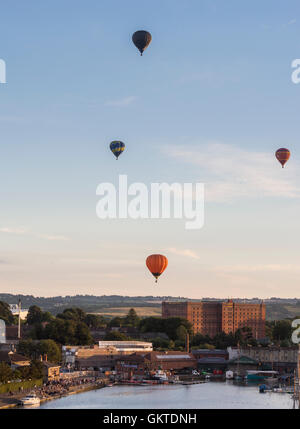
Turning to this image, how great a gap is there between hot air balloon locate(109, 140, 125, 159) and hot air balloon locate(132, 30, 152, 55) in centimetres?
928

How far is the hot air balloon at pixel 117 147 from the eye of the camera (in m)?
56.9

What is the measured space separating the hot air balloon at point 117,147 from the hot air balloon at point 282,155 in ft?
35.3

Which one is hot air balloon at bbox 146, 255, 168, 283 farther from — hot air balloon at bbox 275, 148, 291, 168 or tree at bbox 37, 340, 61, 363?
tree at bbox 37, 340, 61, 363

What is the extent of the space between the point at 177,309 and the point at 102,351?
53.0 metres

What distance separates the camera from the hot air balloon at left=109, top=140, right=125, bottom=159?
187ft

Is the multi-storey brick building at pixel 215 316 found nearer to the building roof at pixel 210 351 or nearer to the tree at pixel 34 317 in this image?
the tree at pixel 34 317

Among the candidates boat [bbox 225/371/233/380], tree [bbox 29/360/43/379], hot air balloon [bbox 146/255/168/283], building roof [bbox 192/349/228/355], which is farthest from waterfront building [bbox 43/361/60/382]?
building roof [bbox 192/349/228/355]

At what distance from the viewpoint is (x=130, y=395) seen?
6347 centimetres

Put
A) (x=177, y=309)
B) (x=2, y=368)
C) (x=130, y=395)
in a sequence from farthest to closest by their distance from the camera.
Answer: (x=177, y=309)
(x=130, y=395)
(x=2, y=368)

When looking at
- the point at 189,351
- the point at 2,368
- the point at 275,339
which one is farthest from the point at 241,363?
the point at 2,368

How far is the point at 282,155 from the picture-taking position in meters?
57.1

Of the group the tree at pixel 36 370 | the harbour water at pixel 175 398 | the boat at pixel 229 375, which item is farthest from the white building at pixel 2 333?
the harbour water at pixel 175 398

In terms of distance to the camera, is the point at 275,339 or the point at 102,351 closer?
the point at 102,351
